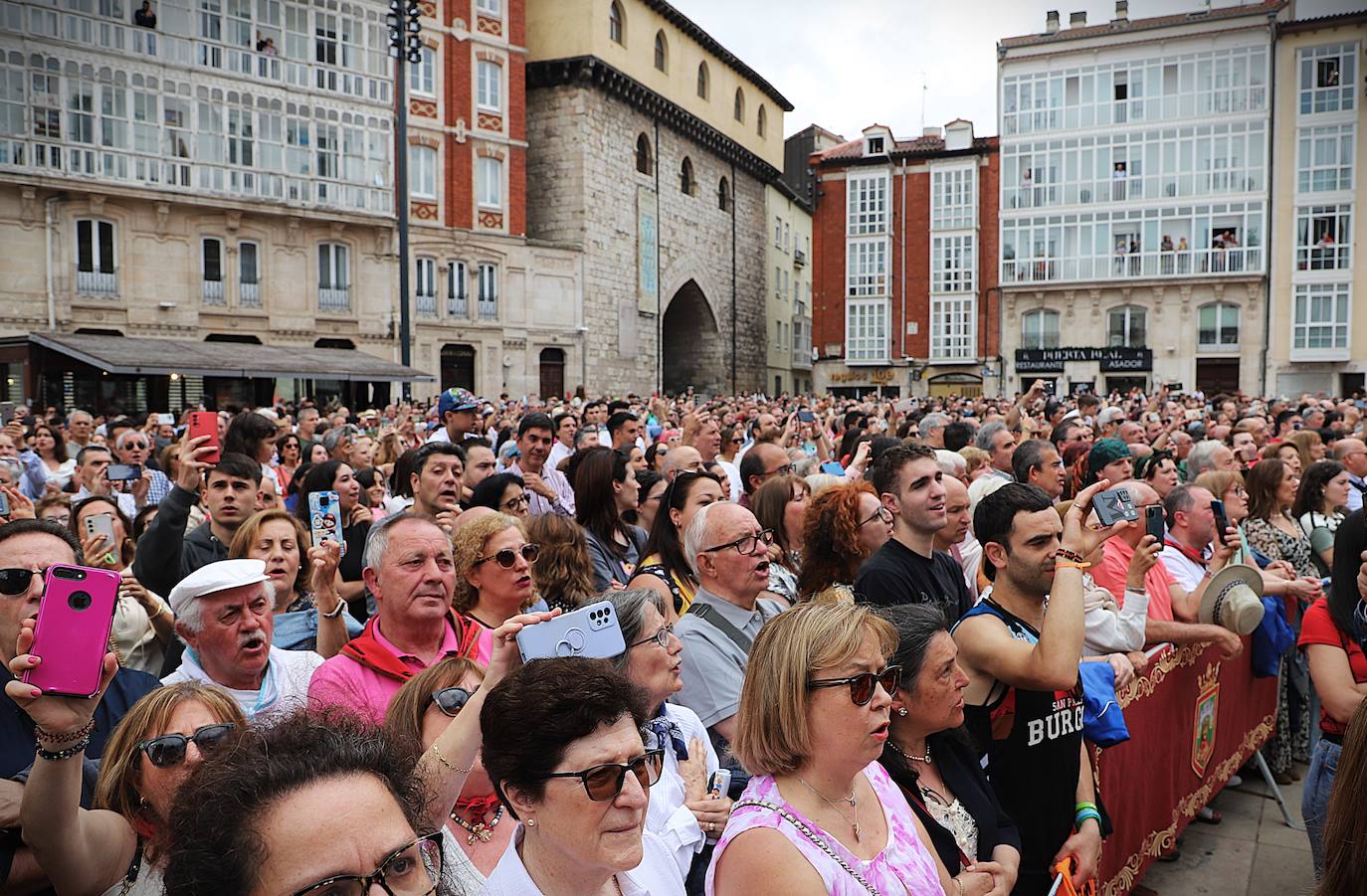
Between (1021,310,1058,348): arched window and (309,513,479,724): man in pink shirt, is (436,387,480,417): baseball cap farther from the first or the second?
(1021,310,1058,348): arched window

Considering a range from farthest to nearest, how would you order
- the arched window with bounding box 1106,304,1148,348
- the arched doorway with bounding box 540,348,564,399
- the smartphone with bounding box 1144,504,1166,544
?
1. the arched window with bounding box 1106,304,1148,348
2. the arched doorway with bounding box 540,348,564,399
3. the smartphone with bounding box 1144,504,1166,544

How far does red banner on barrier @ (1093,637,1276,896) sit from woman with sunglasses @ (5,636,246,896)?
3406 mm

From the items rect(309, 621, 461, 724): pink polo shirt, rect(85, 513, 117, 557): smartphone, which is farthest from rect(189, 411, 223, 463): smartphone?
rect(309, 621, 461, 724): pink polo shirt

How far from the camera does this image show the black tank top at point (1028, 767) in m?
3.31

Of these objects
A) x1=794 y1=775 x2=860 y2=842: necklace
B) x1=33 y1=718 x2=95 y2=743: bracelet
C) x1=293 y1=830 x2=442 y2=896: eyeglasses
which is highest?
x1=33 y1=718 x2=95 y2=743: bracelet

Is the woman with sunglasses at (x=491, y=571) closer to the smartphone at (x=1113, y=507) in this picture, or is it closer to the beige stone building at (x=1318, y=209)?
the smartphone at (x=1113, y=507)

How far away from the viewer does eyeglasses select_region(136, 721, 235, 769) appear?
2.27 meters

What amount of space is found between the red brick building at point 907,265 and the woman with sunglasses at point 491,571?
1628 inches

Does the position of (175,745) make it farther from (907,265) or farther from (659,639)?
(907,265)

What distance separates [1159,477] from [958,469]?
5.76 ft

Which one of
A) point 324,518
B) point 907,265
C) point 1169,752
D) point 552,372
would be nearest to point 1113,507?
point 1169,752

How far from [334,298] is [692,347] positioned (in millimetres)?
17836

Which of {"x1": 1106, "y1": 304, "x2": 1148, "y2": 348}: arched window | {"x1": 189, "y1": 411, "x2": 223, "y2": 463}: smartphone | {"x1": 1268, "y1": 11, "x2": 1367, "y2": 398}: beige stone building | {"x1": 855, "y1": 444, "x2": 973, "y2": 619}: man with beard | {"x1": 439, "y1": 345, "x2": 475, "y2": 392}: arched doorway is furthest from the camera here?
{"x1": 1106, "y1": 304, "x2": 1148, "y2": 348}: arched window

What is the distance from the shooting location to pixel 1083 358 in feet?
133
